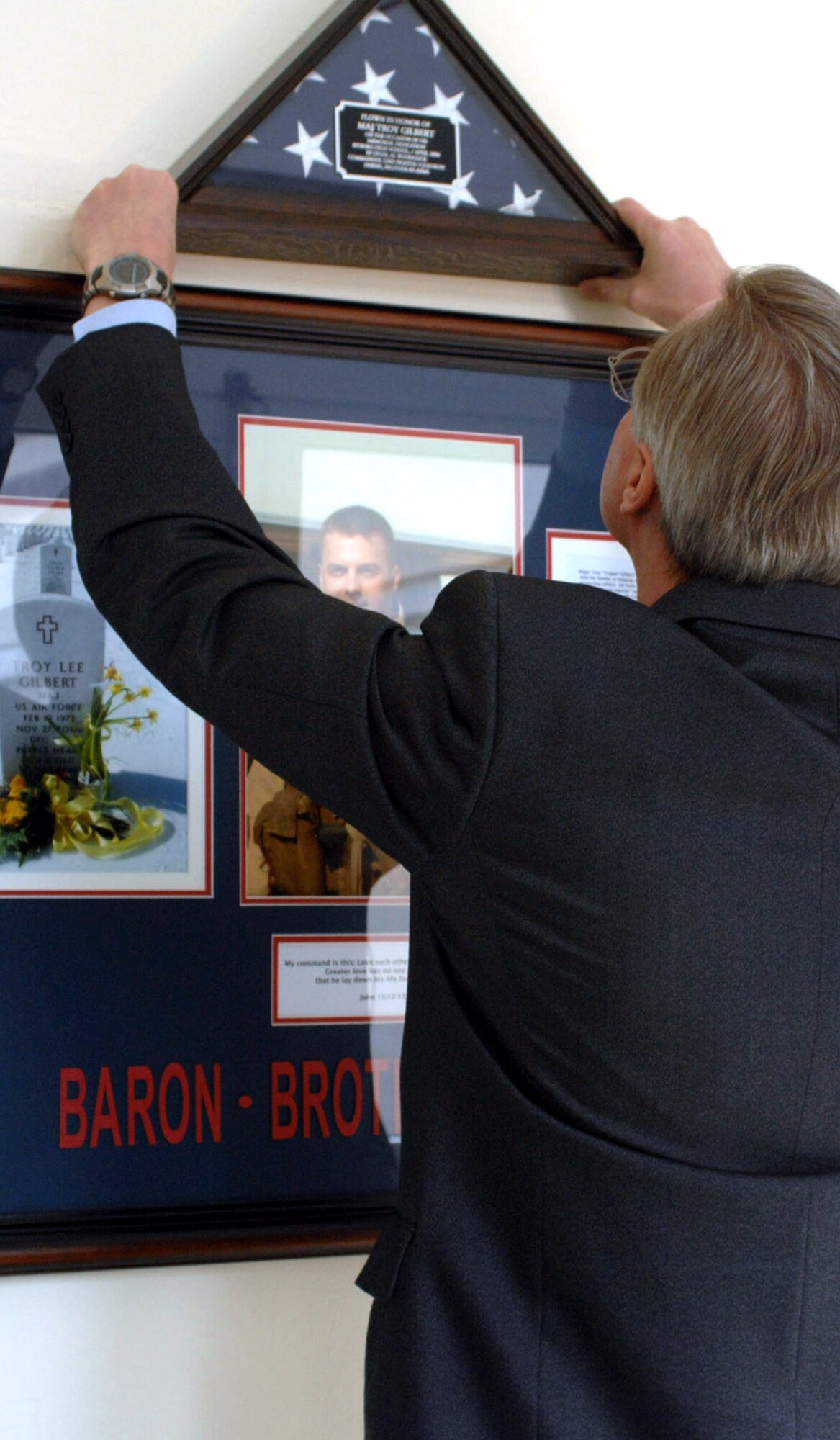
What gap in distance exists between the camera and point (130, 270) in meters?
0.92

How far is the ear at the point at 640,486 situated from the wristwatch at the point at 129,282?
35cm

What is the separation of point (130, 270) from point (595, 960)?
586 millimetres

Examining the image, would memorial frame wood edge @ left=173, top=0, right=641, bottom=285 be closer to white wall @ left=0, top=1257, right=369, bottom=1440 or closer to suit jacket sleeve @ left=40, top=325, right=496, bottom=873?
suit jacket sleeve @ left=40, top=325, right=496, bottom=873

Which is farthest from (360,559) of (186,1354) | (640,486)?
(186,1354)

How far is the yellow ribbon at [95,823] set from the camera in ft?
3.26

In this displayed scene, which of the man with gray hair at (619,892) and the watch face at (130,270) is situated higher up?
the watch face at (130,270)

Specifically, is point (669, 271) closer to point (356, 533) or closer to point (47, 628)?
point (356, 533)

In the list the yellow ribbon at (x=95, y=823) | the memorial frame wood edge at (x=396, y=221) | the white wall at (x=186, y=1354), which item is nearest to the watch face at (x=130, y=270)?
the memorial frame wood edge at (x=396, y=221)

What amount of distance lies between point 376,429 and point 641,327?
279 millimetres

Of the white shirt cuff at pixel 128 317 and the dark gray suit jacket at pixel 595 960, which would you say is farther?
the white shirt cuff at pixel 128 317

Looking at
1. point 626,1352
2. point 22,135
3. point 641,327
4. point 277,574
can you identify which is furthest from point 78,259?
point 626,1352

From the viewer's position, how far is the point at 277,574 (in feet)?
2.54

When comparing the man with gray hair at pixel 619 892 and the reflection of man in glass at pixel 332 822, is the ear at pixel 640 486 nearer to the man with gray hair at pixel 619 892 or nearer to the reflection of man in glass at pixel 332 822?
the man with gray hair at pixel 619 892

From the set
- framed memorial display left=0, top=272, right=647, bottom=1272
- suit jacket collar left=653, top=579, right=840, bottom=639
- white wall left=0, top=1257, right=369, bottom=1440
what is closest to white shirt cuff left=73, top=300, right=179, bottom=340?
framed memorial display left=0, top=272, right=647, bottom=1272
